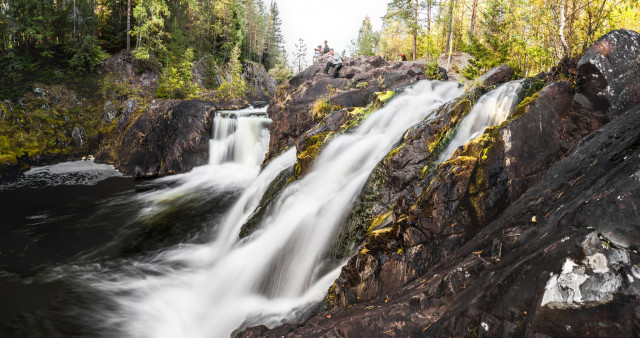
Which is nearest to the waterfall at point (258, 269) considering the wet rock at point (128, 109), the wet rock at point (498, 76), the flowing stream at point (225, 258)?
the flowing stream at point (225, 258)

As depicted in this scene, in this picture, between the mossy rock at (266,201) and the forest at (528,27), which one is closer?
the forest at (528,27)

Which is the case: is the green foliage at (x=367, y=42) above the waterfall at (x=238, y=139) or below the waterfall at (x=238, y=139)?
above

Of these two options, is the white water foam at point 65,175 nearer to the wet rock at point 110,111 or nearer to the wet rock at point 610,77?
the wet rock at point 110,111

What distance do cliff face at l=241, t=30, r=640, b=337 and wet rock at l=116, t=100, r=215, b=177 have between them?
38.4ft

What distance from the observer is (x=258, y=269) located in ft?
19.3

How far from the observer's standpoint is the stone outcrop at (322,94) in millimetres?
13172

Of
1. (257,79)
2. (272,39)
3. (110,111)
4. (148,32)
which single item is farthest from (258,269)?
(272,39)

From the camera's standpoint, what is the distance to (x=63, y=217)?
30.6 feet

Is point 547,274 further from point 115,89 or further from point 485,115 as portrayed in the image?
point 115,89

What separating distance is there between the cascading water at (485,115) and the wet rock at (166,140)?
1256 centimetres

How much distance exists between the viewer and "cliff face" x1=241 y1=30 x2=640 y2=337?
1.89 meters

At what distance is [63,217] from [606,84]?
42.9 feet

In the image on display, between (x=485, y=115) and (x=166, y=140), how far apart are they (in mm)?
13901

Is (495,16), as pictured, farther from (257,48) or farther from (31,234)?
(257,48)
